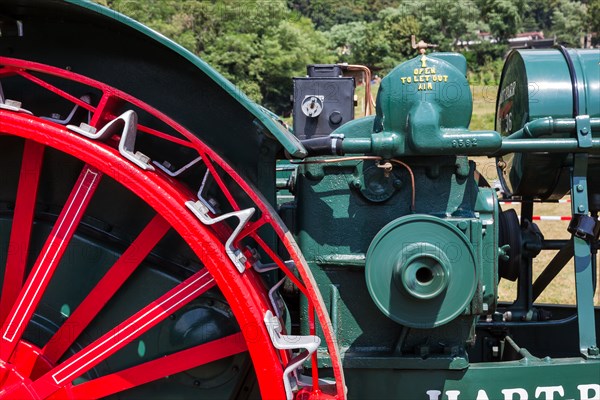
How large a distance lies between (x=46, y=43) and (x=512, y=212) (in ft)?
6.59

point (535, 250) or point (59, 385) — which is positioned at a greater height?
point (535, 250)

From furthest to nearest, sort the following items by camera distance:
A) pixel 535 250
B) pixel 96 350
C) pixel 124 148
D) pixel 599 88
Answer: pixel 535 250 < pixel 599 88 < pixel 96 350 < pixel 124 148

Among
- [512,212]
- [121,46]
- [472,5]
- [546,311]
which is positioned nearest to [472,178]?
[512,212]

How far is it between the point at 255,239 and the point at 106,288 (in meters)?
0.60

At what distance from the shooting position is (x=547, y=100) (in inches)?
102

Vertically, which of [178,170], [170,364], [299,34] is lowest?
[170,364]

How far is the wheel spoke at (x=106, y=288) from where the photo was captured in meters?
2.32

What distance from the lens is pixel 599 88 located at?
101 inches

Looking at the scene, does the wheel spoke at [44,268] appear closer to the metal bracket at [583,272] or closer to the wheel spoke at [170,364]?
the wheel spoke at [170,364]

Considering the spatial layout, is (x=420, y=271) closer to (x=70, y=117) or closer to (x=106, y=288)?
(x=106, y=288)

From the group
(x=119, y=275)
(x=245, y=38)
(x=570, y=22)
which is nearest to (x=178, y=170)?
(x=119, y=275)

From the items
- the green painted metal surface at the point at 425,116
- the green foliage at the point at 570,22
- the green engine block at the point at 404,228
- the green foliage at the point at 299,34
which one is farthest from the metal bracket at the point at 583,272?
the green foliage at the point at 570,22

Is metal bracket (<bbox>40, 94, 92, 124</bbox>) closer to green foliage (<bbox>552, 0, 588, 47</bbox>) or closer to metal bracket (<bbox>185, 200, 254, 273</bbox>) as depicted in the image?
metal bracket (<bbox>185, 200, 254, 273</bbox>)

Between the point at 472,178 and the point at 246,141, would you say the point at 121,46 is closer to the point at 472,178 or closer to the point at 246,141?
the point at 246,141
